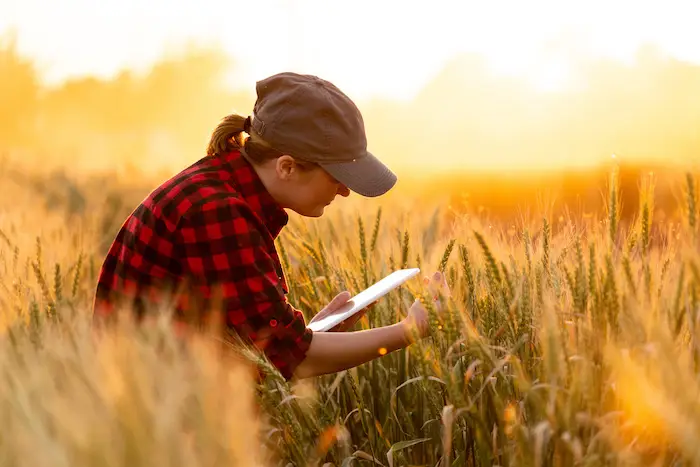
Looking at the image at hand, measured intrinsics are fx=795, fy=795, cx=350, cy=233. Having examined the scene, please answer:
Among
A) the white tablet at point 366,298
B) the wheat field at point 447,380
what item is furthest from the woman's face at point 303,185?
the white tablet at point 366,298

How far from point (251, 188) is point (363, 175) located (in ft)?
0.90

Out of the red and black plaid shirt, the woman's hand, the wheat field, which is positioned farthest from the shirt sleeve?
the woman's hand

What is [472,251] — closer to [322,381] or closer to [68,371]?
[322,381]

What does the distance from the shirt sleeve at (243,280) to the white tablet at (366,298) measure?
0.08m

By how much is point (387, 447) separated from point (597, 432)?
622mm

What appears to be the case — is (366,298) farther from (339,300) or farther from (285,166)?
(285,166)

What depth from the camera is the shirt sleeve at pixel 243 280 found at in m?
1.68

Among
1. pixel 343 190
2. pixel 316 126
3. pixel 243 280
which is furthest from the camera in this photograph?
pixel 343 190

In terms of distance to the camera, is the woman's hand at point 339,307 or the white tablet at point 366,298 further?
the woman's hand at point 339,307

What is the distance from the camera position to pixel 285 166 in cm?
190

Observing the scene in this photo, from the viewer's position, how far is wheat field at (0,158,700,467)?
34.2 inches

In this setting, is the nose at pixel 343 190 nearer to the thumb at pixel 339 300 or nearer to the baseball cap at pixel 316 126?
the baseball cap at pixel 316 126

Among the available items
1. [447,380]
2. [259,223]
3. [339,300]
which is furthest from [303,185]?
[447,380]

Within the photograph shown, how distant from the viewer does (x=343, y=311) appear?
1860 mm
